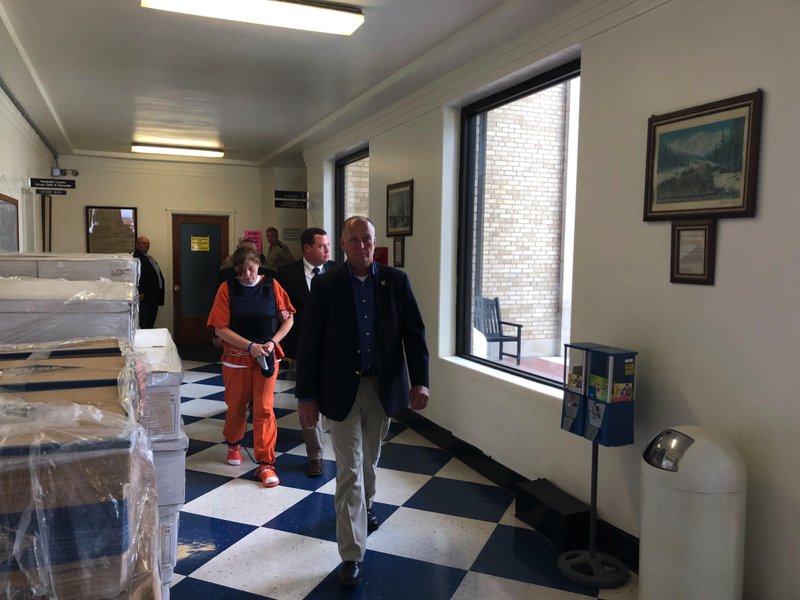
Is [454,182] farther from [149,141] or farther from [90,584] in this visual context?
[149,141]

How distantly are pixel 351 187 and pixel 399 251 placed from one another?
7.45 ft

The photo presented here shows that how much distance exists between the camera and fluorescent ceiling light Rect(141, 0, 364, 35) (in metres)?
3.29

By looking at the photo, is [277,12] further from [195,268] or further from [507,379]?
[195,268]

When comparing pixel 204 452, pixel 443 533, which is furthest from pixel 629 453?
pixel 204 452

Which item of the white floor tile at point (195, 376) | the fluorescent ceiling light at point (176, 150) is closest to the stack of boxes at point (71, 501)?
the white floor tile at point (195, 376)

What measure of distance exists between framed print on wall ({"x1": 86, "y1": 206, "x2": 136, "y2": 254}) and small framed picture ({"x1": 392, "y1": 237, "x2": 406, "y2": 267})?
5.52 m

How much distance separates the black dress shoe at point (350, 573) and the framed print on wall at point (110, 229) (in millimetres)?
7866

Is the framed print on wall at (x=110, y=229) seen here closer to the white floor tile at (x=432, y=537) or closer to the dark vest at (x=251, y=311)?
the dark vest at (x=251, y=311)

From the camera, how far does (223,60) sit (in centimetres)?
443

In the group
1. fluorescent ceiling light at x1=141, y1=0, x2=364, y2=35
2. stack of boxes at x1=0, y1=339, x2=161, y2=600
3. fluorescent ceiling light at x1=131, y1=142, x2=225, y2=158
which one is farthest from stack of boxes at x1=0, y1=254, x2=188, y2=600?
fluorescent ceiling light at x1=131, y1=142, x2=225, y2=158

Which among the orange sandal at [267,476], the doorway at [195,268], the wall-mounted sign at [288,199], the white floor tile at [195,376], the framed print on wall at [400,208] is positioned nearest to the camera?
the orange sandal at [267,476]

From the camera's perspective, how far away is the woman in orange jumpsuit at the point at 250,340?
3826mm

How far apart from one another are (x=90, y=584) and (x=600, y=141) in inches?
111

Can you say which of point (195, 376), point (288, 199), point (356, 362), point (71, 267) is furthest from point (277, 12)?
point (195, 376)
